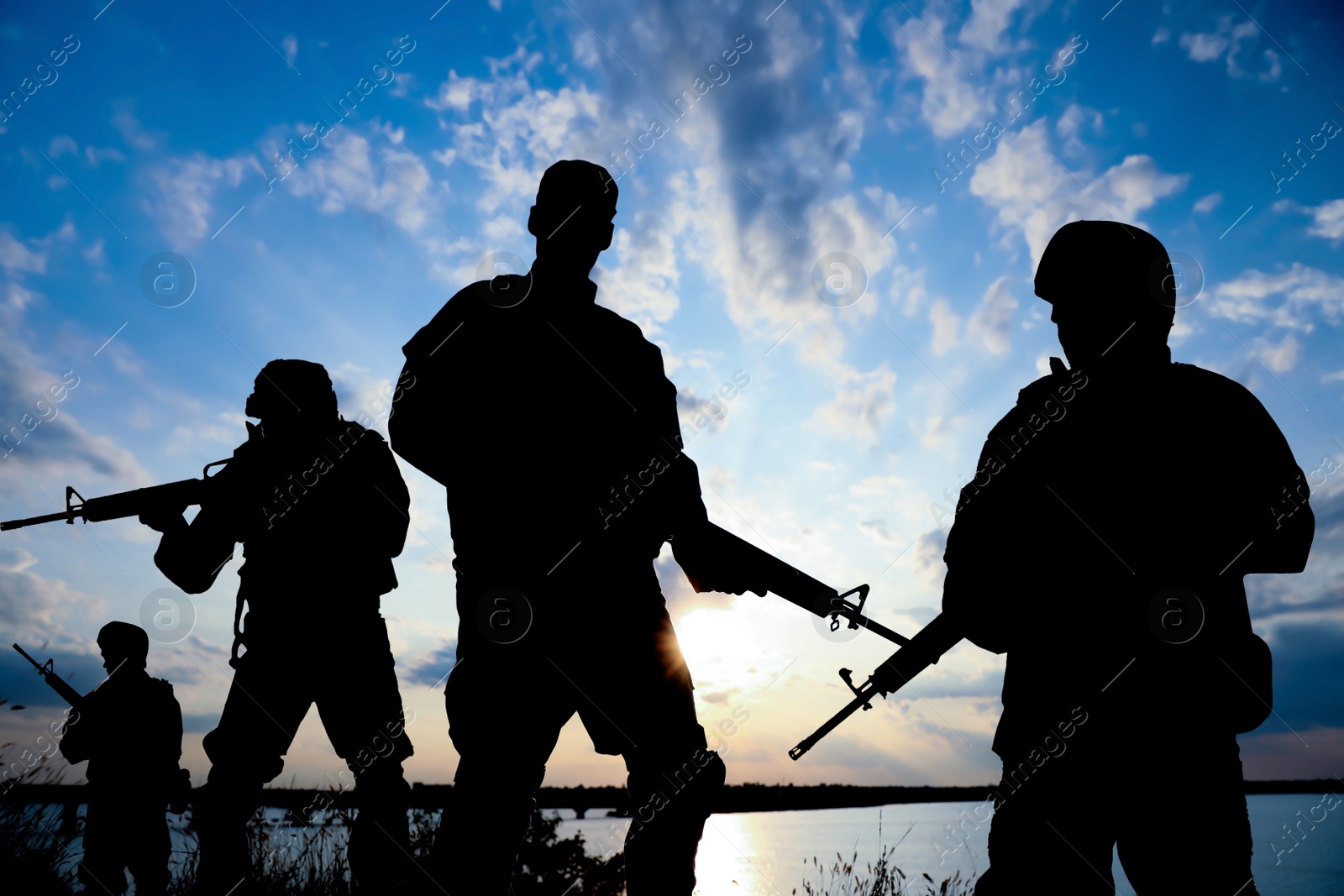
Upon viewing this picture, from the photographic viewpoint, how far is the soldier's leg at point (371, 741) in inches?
148

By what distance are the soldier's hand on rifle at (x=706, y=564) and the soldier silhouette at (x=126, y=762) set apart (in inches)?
230

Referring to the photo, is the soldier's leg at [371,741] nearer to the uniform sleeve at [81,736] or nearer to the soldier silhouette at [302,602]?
the soldier silhouette at [302,602]

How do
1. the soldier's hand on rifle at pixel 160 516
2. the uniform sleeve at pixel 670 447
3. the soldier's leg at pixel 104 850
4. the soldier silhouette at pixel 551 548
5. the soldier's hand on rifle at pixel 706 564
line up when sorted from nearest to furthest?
the soldier silhouette at pixel 551 548, the uniform sleeve at pixel 670 447, the soldier's hand on rifle at pixel 706 564, the soldier's hand on rifle at pixel 160 516, the soldier's leg at pixel 104 850

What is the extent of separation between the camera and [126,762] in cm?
655

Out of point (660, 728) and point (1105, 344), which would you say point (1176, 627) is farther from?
point (660, 728)

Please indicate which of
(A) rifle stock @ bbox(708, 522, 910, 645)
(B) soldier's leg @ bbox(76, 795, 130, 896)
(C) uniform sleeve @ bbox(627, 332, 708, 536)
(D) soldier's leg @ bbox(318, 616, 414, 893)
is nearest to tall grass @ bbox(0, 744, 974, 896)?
(B) soldier's leg @ bbox(76, 795, 130, 896)

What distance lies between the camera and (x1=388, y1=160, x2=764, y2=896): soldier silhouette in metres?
2.24

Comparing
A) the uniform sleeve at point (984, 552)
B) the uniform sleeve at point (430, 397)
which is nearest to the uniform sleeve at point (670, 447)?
the uniform sleeve at point (430, 397)

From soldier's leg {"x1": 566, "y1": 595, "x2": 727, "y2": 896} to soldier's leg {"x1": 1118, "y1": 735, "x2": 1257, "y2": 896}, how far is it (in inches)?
47.6

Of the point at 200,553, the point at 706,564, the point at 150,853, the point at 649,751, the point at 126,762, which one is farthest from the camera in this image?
the point at 126,762

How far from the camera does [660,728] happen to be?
238cm

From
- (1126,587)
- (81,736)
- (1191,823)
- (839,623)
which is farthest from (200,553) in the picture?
(1191,823)

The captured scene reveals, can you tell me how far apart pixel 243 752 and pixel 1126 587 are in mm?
4007

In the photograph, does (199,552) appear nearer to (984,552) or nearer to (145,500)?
(145,500)
